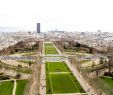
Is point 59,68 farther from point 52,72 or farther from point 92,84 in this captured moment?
point 92,84

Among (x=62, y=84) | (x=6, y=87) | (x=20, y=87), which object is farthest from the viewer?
(x=62, y=84)

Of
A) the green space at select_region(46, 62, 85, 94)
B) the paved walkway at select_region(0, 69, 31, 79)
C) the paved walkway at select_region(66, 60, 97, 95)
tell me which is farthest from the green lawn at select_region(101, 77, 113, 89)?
the paved walkway at select_region(0, 69, 31, 79)

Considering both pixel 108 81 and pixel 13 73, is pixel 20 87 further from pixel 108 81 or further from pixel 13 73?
pixel 108 81

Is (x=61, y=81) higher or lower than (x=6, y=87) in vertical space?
higher

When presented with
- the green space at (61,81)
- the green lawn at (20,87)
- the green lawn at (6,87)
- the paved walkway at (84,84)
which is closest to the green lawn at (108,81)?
the paved walkway at (84,84)

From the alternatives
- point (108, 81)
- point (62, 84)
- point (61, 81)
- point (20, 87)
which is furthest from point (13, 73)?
point (108, 81)

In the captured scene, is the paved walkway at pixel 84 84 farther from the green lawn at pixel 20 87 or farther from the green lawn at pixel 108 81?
the green lawn at pixel 20 87

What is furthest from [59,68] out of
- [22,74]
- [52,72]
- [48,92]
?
[48,92]

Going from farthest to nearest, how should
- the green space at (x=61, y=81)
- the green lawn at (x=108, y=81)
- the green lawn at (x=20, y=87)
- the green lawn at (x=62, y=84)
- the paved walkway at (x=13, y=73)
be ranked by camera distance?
the paved walkway at (x=13, y=73)
the green lawn at (x=108, y=81)
the green space at (x=61, y=81)
the green lawn at (x=62, y=84)
the green lawn at (x=20, y=87)
